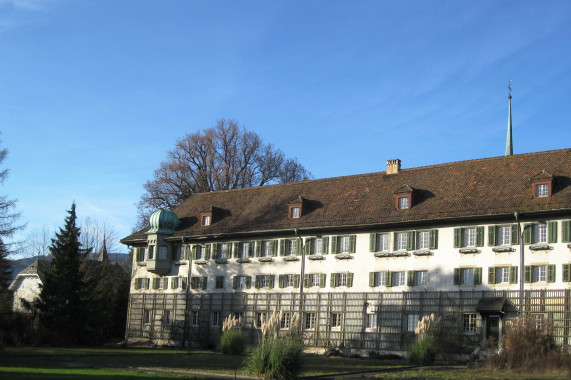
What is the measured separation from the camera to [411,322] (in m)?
37.5

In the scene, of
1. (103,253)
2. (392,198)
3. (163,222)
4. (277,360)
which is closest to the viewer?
(277,360)

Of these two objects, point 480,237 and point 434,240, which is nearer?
point 480,237

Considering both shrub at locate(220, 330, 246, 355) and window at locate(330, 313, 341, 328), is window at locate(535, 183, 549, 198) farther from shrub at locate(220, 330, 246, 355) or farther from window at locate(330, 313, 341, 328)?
shrub at locate(220, 330, 246, 355)

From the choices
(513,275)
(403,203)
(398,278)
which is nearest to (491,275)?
(513,275)

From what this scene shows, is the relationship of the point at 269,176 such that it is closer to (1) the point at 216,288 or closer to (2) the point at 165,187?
(2) the point at 165,187

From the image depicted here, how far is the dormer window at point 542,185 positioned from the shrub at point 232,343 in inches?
610

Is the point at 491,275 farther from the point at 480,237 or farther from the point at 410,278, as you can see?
the point at 410,278

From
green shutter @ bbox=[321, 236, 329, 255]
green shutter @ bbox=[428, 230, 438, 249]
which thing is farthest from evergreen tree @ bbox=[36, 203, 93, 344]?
green shutter @ bbox=[428, 230, 438, 249]

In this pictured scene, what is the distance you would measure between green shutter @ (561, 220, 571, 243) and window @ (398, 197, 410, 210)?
328 inches

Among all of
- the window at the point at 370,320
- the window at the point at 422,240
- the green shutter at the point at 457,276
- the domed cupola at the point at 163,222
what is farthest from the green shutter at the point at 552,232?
the domed cupola at the point at 163,222

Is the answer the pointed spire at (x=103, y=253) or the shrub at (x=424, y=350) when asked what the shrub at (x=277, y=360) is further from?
the pointed spire at (x=103, y=253)

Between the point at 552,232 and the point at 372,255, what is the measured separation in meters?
9.68

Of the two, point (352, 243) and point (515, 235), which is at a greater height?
point (515, 235)

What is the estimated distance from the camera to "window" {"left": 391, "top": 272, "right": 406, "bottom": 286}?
127 feet
